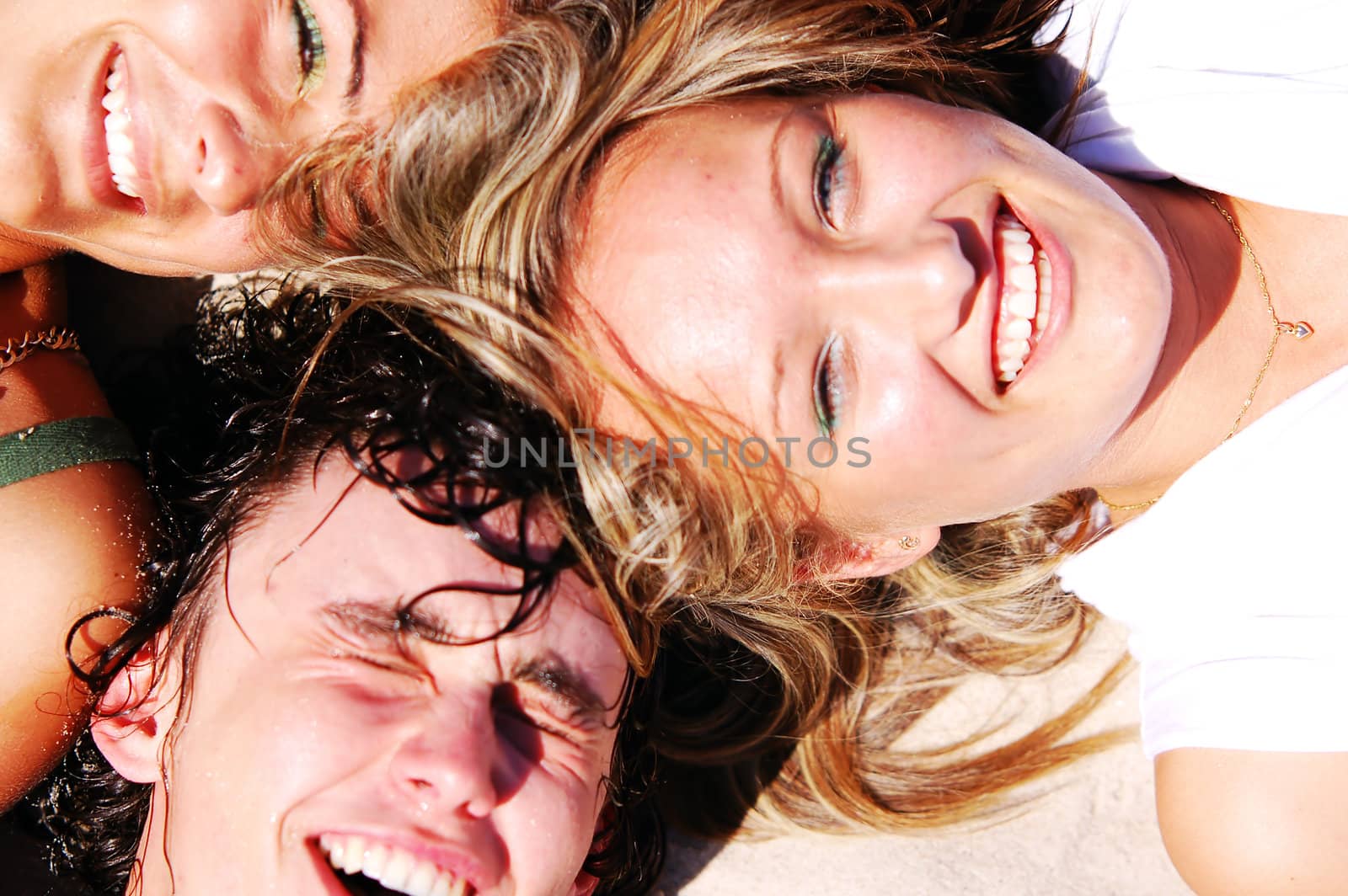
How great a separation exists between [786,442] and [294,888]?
1.14 metres

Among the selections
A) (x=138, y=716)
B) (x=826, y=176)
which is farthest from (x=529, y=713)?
(x=826, y=176)

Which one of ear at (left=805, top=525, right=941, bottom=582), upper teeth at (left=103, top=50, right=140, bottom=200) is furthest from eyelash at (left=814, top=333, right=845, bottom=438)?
upper teeth at (left=103, top=50, right=140, bottom=200)

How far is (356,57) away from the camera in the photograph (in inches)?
79.4

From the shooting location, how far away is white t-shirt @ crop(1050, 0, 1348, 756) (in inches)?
89.5

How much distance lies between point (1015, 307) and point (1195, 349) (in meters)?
0.65

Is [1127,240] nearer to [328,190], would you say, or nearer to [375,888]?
[328,190]

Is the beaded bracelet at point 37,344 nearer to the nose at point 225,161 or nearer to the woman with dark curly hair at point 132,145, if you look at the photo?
the woman with dark curly hair at point 132,145

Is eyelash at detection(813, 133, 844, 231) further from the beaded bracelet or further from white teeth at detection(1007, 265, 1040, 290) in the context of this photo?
the beaded bracelet

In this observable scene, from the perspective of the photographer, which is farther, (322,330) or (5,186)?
(322,330)

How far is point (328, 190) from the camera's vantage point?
87.5 inches

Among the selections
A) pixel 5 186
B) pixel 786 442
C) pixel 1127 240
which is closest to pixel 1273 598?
pixel 1127 240

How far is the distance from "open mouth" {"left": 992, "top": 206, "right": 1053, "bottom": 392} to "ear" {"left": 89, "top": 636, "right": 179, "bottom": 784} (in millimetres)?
1677

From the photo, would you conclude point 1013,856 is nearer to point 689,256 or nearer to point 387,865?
point 387,865

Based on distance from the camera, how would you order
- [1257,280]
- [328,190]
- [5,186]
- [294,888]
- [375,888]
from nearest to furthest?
[294,888] → [375,888] → [5,186] → [328,190] → [1257,280]
